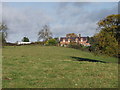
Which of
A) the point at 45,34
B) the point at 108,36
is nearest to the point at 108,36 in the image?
the point at 108,36

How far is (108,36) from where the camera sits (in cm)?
2606

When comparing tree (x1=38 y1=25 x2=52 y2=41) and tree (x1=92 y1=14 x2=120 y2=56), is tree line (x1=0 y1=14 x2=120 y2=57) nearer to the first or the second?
tree (x1=92 y1=14 x2=120 y2=56)

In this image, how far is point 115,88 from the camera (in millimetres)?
8109

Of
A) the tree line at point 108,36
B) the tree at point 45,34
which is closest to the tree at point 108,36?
the tree line at point 108,36

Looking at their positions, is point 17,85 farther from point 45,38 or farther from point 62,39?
point 62,39

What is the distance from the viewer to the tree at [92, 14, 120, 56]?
25.7 meters

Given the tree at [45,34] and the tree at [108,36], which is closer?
the tree at [108,36]

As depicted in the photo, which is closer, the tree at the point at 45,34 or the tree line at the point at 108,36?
the tree line at the point at 108,36

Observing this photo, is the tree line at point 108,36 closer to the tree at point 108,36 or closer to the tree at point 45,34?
the tree at point 108,36

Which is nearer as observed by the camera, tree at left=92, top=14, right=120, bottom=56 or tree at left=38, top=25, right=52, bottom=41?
tree at left=92, top=14, right=120, bottom=56

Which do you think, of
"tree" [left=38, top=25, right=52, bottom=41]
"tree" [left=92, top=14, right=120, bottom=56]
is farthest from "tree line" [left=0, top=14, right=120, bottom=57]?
"tree" [left=38, top=25, right=52, bottom=41]

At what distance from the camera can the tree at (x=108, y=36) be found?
1013 inches

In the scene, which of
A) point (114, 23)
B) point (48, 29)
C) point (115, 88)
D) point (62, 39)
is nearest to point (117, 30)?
point (114, 23)

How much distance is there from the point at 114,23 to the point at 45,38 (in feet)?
225
